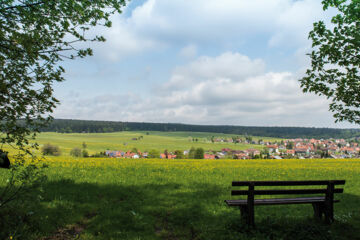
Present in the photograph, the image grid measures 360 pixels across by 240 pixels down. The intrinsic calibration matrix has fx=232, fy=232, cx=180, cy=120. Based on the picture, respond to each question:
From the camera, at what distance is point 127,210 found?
843cm

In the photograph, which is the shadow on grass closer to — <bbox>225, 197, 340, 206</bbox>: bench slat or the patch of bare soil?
the patch of bare soil

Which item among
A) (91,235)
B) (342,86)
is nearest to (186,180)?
(91,235)

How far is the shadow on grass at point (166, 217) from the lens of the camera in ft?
21.7

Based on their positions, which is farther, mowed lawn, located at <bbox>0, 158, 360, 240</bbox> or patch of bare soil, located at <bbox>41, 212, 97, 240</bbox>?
mowed lawn, located at <bbox>0, 158, 360, 240</bbox>

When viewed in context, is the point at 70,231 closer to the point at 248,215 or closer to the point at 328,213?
the point at 248,215

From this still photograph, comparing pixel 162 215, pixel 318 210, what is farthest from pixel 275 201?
pixel 162 215

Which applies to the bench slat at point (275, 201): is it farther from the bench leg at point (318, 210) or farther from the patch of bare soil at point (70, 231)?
the patch of bare soil at point (70, 231)

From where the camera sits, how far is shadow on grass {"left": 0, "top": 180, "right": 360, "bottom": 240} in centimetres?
660

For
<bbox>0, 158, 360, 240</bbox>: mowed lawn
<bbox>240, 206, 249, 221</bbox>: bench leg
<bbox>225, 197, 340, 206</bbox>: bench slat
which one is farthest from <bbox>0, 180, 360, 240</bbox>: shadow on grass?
<bbox>225, 197, 340, 206</bbox>: bench slat

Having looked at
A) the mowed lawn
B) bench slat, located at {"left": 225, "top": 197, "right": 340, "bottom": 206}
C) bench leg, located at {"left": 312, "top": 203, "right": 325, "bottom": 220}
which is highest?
bench slat, located at {"left": 225, "top": 197, "right": 340, "bottom": 206}

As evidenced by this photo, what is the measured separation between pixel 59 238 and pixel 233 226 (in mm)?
4912

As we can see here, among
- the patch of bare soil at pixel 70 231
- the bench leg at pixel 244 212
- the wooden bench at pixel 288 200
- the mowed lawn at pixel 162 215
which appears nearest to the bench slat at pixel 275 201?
the wooden bench at pixel 288 200

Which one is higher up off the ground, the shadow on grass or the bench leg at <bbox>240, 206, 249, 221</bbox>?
the bench leg at <bbox>240, 206, 249, 221</bbox>

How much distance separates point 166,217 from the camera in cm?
799
